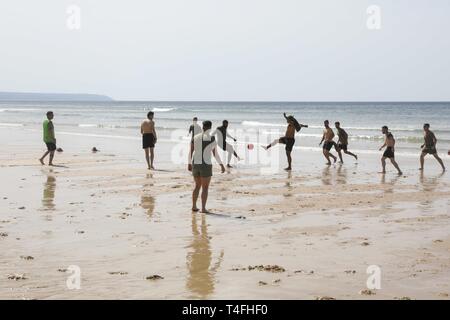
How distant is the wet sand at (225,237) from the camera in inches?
249

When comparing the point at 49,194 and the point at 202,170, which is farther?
the point at 49,194

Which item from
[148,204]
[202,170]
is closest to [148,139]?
[148,204]

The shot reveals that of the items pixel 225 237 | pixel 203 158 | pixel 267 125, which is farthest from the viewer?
pixel 267 125

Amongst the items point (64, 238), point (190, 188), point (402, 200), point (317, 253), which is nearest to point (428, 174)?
point (402, 200)

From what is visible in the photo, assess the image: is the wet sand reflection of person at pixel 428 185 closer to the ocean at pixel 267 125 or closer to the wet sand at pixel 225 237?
the wet sand at pixel 225 237

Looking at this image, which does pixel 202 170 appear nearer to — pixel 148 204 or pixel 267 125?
pixel 148 204

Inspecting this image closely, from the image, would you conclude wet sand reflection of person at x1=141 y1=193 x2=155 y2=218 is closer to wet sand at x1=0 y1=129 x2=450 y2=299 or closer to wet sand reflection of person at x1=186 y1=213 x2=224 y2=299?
wet sand at x1=0 y1=129 x2=450 y2=299

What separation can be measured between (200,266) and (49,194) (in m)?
6.60

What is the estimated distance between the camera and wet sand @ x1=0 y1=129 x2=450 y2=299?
6.34 metres

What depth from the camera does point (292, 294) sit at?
605 centimetres

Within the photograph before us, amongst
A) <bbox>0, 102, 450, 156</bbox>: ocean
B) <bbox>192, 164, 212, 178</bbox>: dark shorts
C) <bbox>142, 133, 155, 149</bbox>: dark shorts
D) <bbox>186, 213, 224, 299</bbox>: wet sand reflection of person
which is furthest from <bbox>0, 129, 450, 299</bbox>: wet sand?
<bbox>0, 102, 450, 156</bbox>: ocean

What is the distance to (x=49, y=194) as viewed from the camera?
12.6 meters

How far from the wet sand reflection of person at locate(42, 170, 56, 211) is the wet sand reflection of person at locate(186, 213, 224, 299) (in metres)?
3.57
